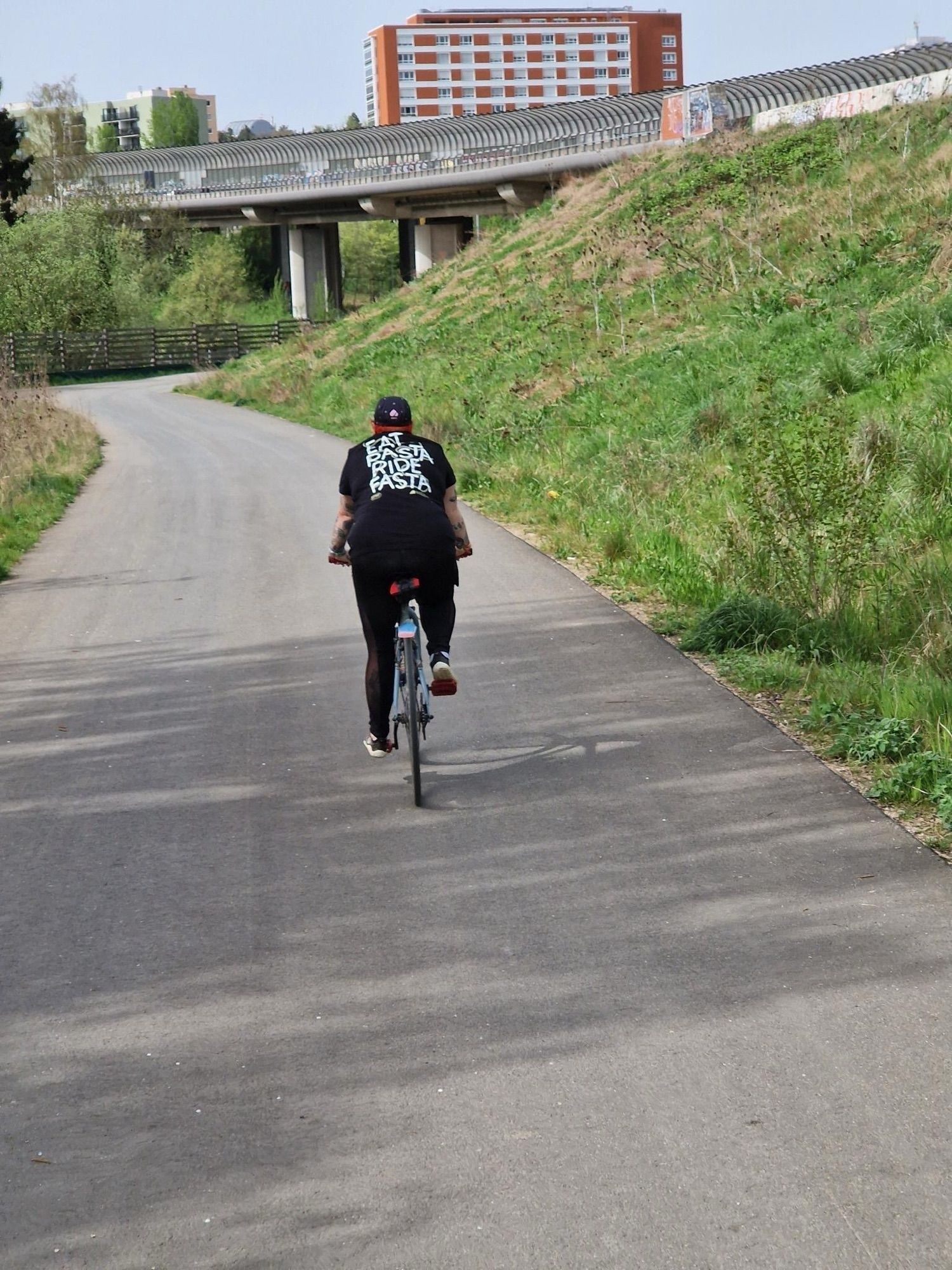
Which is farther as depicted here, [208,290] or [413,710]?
[208,290]

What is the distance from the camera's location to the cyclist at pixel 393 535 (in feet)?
22.5

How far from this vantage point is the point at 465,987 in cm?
477

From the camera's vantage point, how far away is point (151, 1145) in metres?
3.86

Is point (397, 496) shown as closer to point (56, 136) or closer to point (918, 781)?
point (918, 781)

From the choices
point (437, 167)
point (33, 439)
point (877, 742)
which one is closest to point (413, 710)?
point (877, 742)

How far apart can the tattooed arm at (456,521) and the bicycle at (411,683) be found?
375mm

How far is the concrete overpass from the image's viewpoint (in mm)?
46656

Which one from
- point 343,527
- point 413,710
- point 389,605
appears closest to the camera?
point 413,710

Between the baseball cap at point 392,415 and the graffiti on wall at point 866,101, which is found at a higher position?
the graffiti on wall at point 866,101

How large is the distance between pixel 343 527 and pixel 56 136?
336ft

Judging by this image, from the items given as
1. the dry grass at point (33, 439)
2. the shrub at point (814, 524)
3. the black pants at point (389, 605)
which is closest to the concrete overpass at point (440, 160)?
the dry grass at point (33, 439)

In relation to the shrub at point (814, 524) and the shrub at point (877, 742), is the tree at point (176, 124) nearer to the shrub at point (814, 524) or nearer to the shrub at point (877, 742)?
the shrub at point (814, 524)

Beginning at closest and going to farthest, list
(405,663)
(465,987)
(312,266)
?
(465,987)
(405,663)
(312,266)

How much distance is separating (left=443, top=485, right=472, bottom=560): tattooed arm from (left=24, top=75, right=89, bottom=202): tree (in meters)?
94.5
